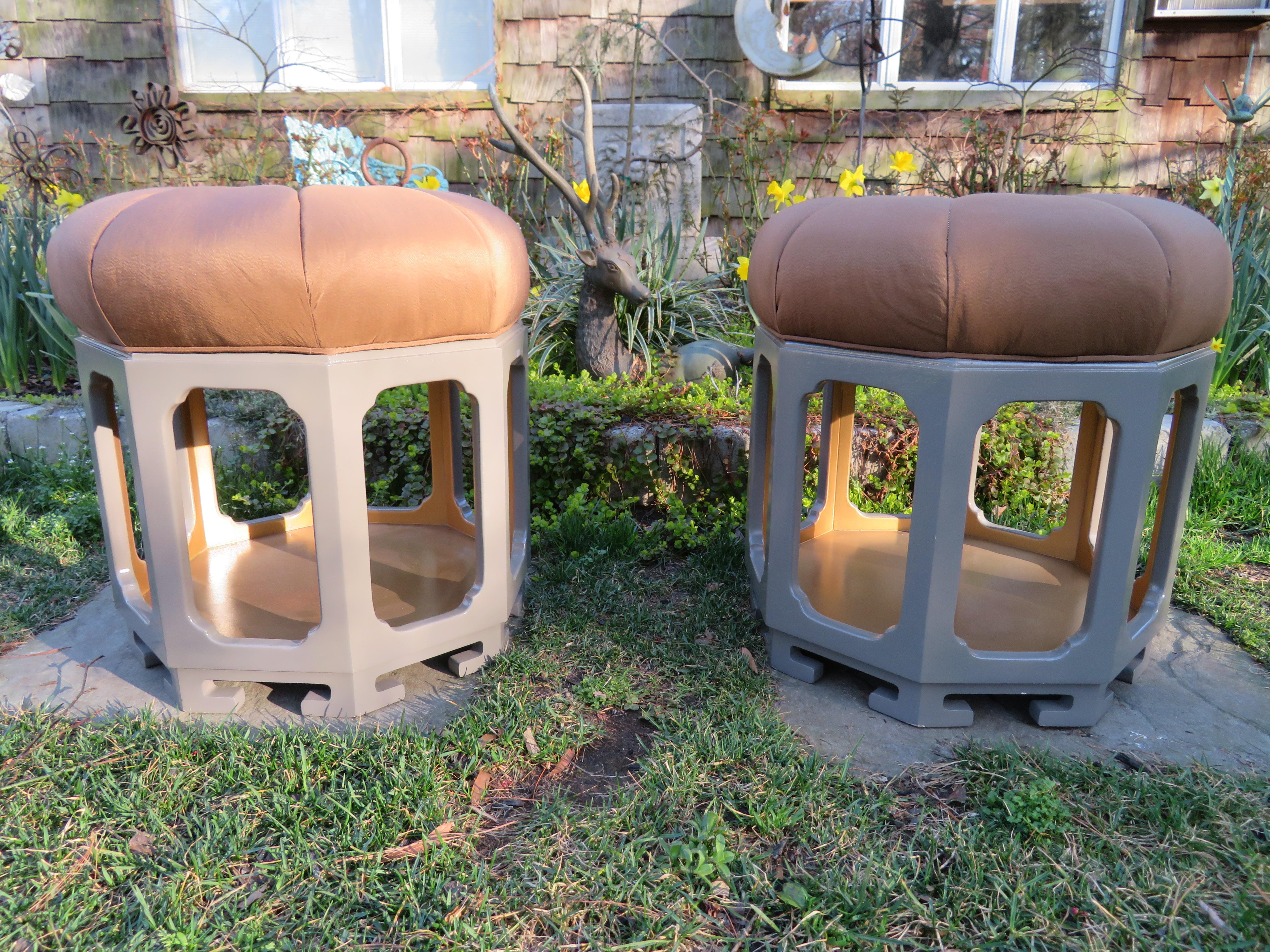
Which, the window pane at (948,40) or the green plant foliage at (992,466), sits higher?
the window pane at (948,40)

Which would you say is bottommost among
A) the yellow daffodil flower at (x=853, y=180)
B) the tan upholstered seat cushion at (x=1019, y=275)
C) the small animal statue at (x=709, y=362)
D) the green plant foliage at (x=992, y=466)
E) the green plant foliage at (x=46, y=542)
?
the green plant foliage at (x=46, y=542)

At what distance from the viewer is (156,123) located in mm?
3777

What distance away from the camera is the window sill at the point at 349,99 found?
575 cm

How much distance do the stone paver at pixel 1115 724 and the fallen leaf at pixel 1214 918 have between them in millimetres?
503

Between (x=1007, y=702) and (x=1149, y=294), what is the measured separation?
1115 mm

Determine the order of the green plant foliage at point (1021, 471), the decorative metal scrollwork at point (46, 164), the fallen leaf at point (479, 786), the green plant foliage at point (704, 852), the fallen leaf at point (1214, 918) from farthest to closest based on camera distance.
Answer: the decorative metal scrollwork at point (46, 164), the green plant foliage at point (1021, 471), the fallen leaf at point (479, 786), the green plant foliage at point (704, 852), the fallen leaf at point (1214, 918)

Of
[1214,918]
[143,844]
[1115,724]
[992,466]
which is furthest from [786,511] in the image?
[992,466]

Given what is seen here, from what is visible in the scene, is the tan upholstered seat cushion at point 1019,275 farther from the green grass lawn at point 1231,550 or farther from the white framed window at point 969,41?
the white framed window at point 969,41

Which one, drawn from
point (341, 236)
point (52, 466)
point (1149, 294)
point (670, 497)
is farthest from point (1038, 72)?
point (52, 466)

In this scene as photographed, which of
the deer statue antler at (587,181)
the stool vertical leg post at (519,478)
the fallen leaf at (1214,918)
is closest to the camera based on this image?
the fallen leaf at (1214,918)

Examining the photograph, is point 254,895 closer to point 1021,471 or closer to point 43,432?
point 1021,471

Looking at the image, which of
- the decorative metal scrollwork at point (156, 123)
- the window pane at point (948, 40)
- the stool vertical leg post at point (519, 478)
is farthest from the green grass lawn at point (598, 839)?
the window pane at point (948, 40)

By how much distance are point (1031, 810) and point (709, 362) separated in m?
2.79

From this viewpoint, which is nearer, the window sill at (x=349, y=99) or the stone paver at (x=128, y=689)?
the stone paver at (x=128, y=689)
